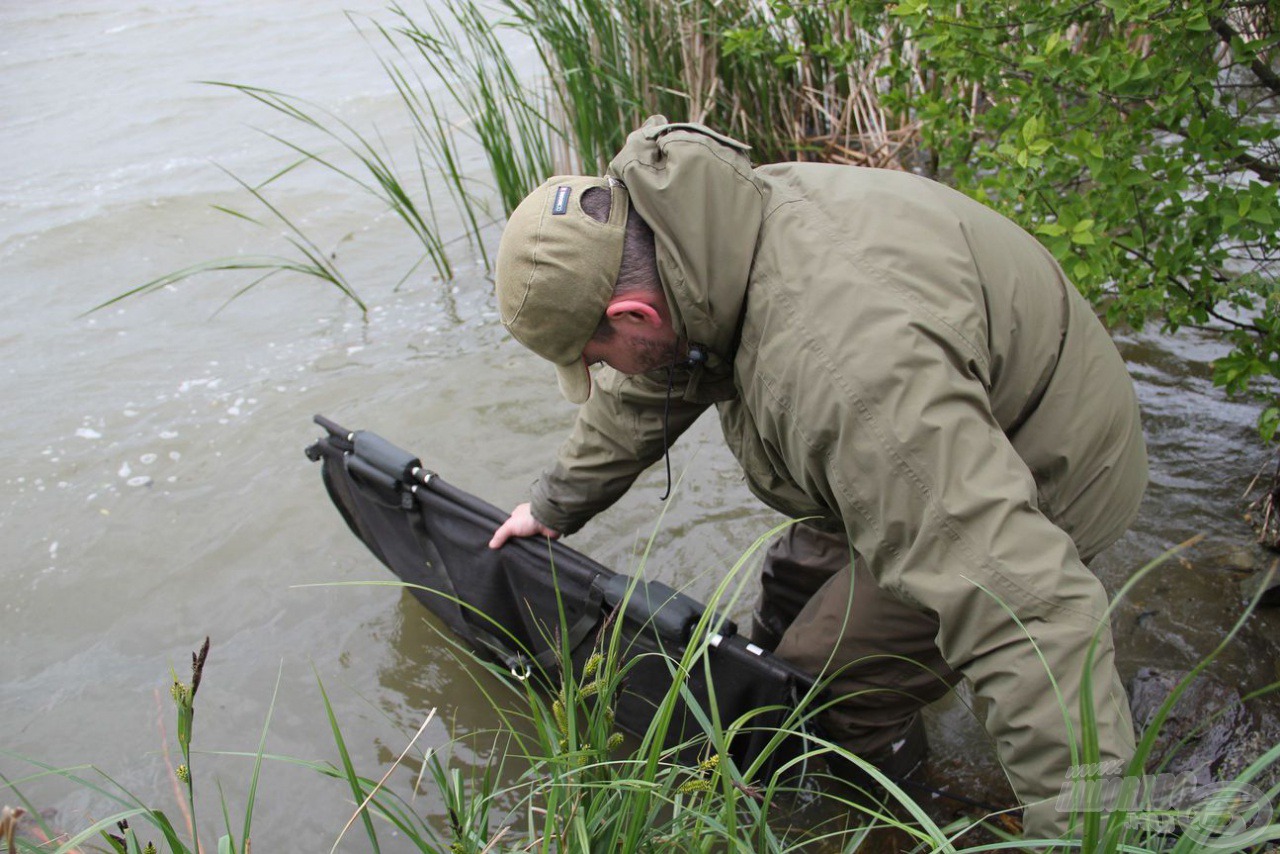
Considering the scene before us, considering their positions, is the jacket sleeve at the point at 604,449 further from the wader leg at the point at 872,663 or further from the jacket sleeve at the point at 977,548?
the jacket sleeve at the point at 977,548

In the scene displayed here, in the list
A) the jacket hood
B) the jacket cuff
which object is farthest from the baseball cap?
the jacket cuff

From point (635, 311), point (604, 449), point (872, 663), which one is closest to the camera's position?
point (635, 311)

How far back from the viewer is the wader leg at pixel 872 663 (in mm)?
2289

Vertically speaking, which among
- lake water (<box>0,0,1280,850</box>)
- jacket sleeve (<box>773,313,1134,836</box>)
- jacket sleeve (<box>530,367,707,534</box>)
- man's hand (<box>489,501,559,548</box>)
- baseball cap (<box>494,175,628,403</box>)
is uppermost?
baseball cap (<box>494,175,628,403</box>)

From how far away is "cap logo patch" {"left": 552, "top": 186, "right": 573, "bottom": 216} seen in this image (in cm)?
201

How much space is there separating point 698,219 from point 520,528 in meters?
1.17

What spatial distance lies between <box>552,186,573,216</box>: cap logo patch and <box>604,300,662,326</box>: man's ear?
0.21 meters

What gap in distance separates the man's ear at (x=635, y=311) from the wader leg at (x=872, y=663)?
77cm

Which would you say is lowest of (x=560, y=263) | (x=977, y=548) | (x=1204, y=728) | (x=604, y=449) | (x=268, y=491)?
(x=268, y=491)

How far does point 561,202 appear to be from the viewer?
6.62ft

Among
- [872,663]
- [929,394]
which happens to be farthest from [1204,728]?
[929,394]

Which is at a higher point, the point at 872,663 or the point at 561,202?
the point at 561,202

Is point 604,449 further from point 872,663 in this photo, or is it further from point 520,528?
point 872,663

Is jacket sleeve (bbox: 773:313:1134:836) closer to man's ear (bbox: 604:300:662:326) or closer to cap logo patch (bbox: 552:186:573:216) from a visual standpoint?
man's ear (bbox: 604:300:662:326)
